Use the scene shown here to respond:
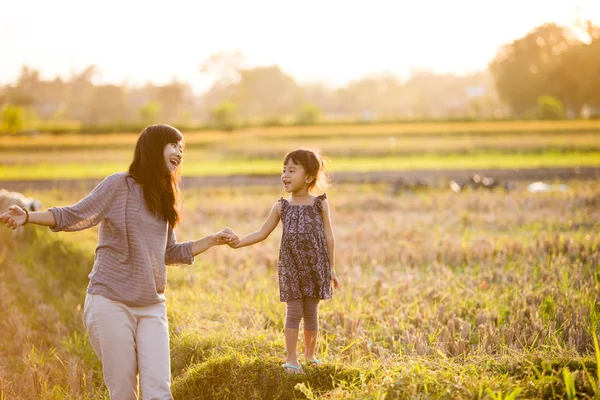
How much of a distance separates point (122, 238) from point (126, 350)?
0.59 m

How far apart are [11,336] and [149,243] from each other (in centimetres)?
276

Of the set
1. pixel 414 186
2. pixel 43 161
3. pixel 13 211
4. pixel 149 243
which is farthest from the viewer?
pixel 43 161

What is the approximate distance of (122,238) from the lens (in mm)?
3480

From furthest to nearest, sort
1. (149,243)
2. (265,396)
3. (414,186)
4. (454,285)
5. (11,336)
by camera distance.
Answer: (414,186) → (454,285) → (11,336) → (265,396) → (149,243)

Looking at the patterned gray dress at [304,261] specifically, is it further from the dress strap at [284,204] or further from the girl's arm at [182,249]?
the girl's arm at [182,249]

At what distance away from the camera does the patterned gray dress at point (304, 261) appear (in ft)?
12.5

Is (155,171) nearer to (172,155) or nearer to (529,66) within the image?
(172,155)

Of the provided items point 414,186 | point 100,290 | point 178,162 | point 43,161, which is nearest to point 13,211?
point 100,290

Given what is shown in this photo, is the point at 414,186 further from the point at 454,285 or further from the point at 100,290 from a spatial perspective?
the point at 100,290

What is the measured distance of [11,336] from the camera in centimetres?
555

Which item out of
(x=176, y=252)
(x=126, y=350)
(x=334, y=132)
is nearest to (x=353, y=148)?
(x=334, y=132)

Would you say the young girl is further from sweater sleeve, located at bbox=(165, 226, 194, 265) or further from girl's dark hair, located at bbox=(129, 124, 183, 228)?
girl's dark hair, located at bbox=(129, 124, 183, 228)

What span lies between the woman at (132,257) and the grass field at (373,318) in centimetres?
58

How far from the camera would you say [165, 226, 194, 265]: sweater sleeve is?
3828 millimetres
